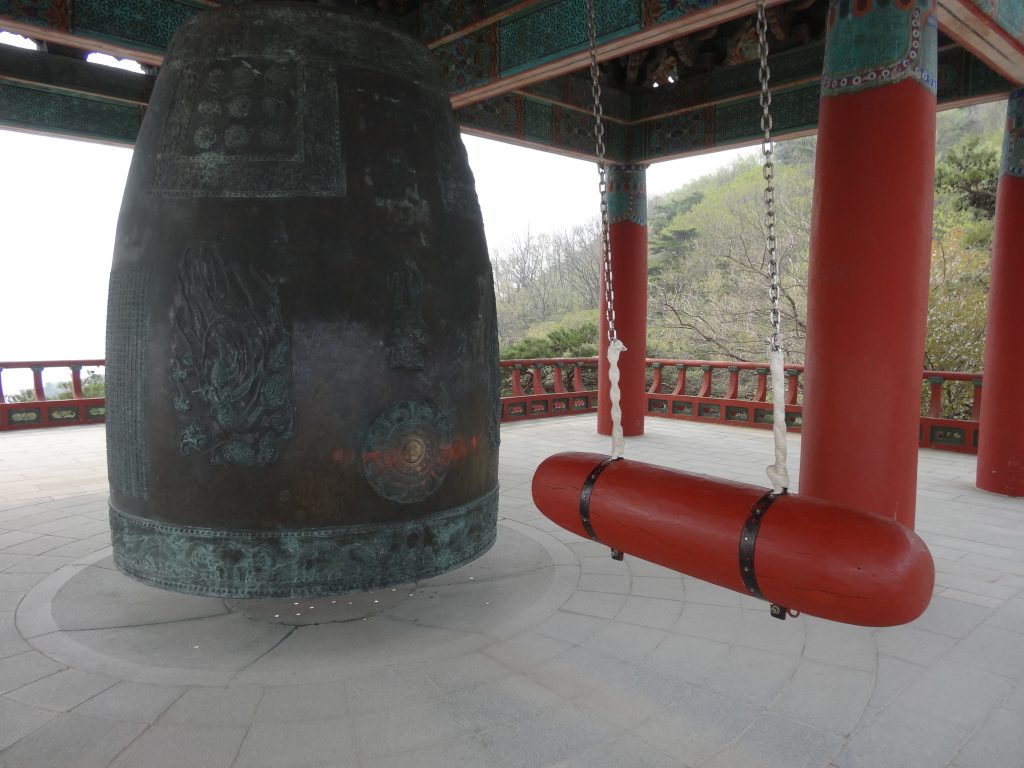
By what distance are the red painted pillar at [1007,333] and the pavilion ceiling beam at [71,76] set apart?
7.49m

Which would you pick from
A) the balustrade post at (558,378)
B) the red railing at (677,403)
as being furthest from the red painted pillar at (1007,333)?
the balustrade post at (558,378)

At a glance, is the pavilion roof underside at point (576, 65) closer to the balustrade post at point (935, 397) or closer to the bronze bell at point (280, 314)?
the bronze bell at point (280, 314)

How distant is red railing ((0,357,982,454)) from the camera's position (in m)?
7.87

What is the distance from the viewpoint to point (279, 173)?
2.16 meters

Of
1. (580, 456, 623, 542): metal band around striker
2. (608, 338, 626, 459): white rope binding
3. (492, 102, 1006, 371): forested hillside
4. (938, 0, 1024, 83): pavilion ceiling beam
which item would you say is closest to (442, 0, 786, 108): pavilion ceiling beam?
(938, 0, 1024, 83): pavilion ceiling beam

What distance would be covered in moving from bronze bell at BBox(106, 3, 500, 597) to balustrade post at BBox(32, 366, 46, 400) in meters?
7.91

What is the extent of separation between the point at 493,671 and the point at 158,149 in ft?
7.46

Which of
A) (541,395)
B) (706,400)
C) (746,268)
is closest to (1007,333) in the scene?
(706,400)

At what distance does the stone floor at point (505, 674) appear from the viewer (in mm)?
2174

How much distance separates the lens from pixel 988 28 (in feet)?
14.2

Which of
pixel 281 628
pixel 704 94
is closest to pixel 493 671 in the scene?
pixel 281 628

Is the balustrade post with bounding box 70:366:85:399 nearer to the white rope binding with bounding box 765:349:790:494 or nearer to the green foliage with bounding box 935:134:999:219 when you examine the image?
the white rope binding with bounding box 765:349:790:494

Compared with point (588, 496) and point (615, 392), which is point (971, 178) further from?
point (588, 496)

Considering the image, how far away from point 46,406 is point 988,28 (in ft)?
34.2
